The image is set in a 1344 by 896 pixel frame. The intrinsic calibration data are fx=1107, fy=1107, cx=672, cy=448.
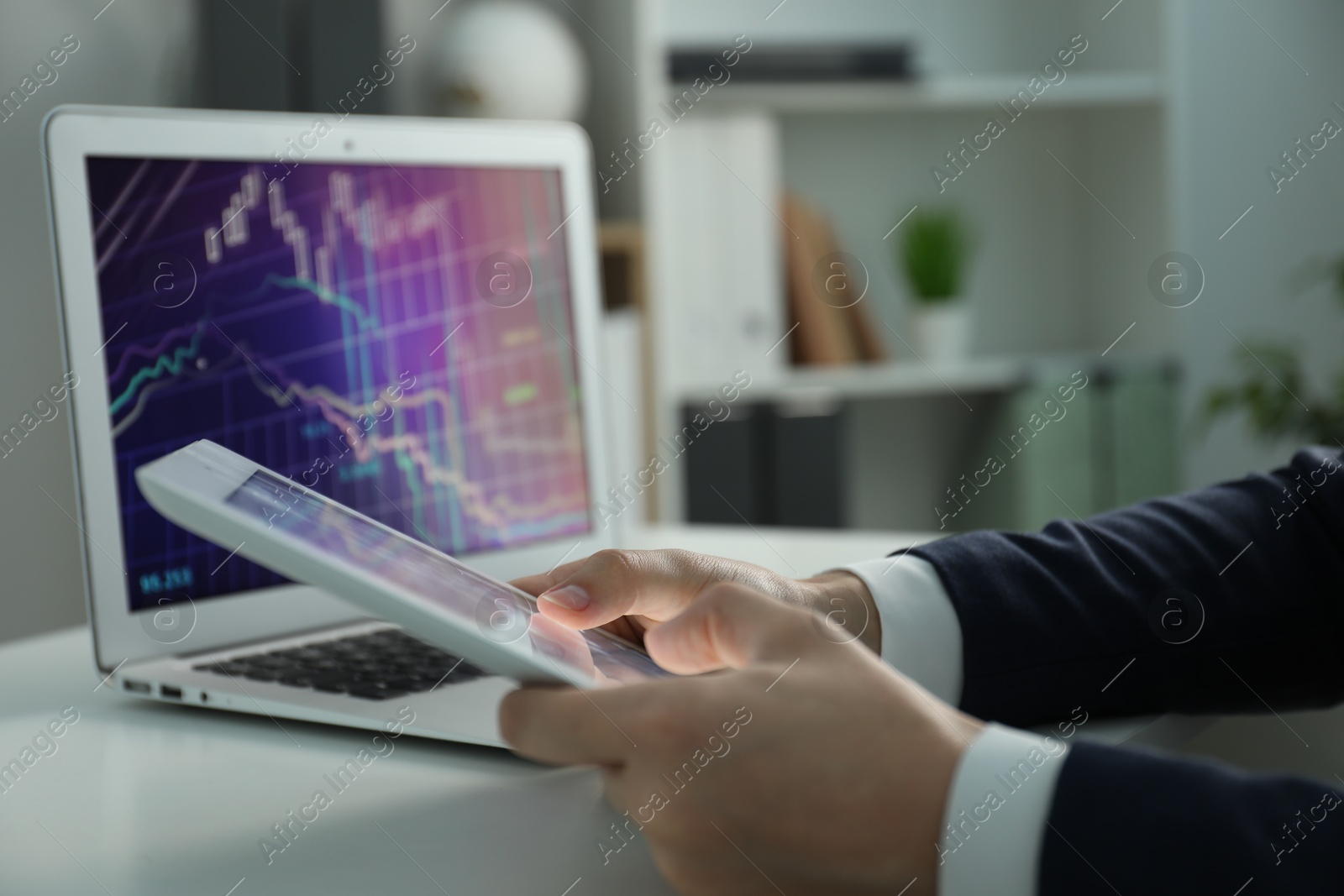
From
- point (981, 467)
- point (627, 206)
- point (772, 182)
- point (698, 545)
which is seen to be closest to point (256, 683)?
point (698, 545)

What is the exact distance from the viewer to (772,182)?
6.87ft

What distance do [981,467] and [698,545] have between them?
1.54 m

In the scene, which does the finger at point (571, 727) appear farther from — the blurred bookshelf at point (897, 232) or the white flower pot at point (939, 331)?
the white flower pot at point (939, 331)

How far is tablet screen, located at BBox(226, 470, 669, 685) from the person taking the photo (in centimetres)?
37

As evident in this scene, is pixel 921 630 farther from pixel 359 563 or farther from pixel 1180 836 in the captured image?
pixel 359 563

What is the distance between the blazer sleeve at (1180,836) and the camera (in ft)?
1.18

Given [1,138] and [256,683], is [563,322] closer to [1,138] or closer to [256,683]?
[256,683]

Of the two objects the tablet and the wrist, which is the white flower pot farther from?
the tablet

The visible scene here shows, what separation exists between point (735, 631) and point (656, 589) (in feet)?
0.41

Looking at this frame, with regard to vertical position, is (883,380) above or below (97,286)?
below

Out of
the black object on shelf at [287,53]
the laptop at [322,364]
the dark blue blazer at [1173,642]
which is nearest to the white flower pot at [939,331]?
the black object on shelf at [287,53]

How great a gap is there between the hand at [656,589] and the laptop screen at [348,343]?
0.24 meters

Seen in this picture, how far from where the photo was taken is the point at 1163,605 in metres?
0.58

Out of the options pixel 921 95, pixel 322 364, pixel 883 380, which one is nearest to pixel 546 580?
pixel 322 364
